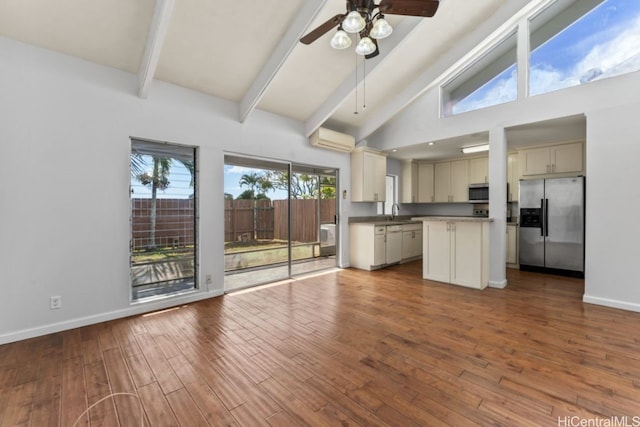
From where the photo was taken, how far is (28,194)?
2582mm

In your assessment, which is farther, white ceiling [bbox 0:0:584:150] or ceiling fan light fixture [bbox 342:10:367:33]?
white ceiling [bbox 0:0:584:150]

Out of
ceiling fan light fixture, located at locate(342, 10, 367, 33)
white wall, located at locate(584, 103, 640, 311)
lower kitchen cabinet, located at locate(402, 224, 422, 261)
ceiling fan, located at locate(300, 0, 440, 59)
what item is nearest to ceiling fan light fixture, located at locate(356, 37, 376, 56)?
ceiling fan, located at locate(300, 0, 440, 59)

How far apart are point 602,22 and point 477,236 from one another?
10.6 ft

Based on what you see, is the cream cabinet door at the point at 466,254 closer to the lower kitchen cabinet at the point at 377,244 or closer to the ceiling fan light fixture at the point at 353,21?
the lower kitchen cabinet at the point at 377,244

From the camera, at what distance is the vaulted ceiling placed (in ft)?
8.30

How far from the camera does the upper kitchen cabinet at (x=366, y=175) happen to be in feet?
18.4

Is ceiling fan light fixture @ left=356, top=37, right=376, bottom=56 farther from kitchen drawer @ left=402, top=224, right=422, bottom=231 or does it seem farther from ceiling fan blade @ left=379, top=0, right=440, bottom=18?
kitchen drawer @ left=402, top=224, right=422, bottom=231

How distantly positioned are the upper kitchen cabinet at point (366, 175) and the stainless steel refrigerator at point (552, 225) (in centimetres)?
267

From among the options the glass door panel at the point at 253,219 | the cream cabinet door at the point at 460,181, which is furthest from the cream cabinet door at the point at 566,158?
the glass door panel at the point at 253,219

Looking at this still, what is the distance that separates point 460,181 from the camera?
648 cm

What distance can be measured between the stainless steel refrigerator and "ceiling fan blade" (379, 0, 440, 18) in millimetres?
4193

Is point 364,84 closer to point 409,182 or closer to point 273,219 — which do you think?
point 273,219

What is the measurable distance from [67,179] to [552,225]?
7.03m

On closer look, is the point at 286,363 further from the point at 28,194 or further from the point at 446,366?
the point at 28,194
